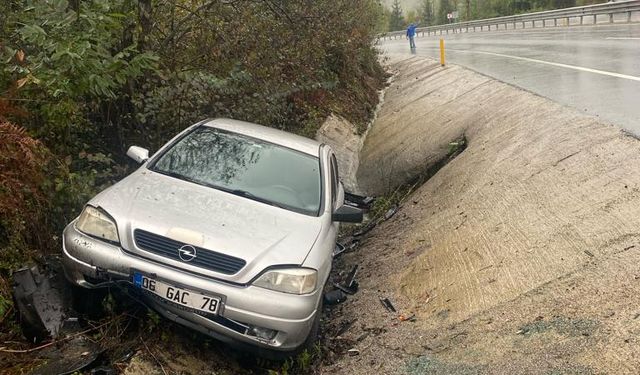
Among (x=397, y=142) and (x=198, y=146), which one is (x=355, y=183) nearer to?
(x=397, y=142)

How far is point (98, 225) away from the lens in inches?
161

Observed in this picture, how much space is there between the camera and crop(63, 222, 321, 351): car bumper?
375cm

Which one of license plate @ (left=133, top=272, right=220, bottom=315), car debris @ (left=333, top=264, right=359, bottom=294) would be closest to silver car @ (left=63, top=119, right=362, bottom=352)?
license plate @ (left=133, top=272, right=220, bottom=315)

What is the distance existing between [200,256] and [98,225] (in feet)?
2.85

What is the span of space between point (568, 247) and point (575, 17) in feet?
114

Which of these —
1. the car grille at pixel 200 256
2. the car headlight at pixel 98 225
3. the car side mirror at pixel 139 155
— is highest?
the car side mirror at pixel 139 155

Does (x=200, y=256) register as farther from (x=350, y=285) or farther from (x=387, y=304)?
(x=350, y=285)

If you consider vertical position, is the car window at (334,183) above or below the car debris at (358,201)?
above

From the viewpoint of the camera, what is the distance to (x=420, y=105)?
15.0 meters

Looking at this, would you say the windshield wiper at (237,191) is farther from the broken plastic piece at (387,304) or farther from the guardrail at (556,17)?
the guardrail at (556,17)

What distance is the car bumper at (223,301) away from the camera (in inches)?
148

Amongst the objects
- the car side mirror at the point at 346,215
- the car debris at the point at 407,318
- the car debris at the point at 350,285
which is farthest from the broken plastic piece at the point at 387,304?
the car side mirror at the point at 346,215

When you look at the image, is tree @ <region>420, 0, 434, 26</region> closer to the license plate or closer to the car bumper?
the car bumper

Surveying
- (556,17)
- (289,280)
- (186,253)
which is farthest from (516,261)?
(556,17)
